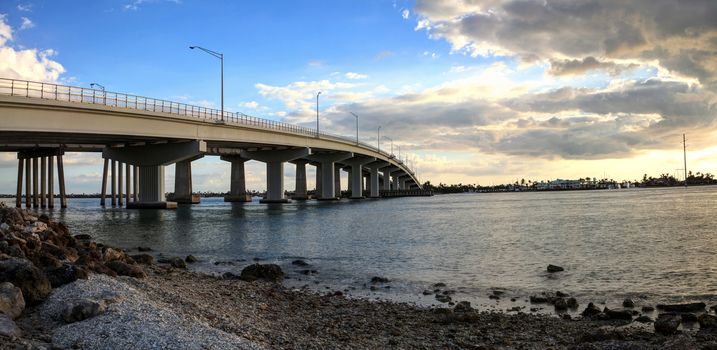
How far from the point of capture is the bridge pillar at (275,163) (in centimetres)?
9221

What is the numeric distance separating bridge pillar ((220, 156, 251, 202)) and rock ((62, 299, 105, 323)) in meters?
114

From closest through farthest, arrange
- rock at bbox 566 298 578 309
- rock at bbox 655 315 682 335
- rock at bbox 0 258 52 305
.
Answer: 1. rock at bbox 0 258 52 305
2. rock at bbox 655 315 682 335
3. rock at bbox 566 298 578 309

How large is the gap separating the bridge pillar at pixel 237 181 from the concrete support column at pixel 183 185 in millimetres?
9520

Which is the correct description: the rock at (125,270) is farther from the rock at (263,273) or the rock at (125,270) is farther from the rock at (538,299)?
the rock at (538,299)

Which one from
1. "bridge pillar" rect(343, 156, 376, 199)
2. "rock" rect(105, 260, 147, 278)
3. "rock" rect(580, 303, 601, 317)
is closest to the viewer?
"rock" rect(105, 260, 147, 278)

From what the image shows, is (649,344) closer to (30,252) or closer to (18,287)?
(18,287)

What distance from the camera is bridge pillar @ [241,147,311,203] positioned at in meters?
92.2

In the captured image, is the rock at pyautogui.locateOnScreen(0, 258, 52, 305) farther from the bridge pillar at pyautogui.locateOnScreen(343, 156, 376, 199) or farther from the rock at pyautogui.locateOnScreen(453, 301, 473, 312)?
the bridge pillar at pyautogui.locateOnScreen(343, 156, 376, 199)

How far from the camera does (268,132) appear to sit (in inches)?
2977

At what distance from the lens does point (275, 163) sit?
9662 cm

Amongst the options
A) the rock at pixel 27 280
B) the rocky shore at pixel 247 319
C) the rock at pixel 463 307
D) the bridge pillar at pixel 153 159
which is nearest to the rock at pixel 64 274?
the rocky shore at pixel 247 319

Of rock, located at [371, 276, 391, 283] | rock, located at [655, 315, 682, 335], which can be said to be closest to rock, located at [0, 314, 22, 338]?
rock, located at [655, 315, 682, 335]

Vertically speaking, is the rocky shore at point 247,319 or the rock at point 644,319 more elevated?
the rocky shore at point 247,319

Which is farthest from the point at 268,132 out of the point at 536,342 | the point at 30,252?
the point at 536,342
